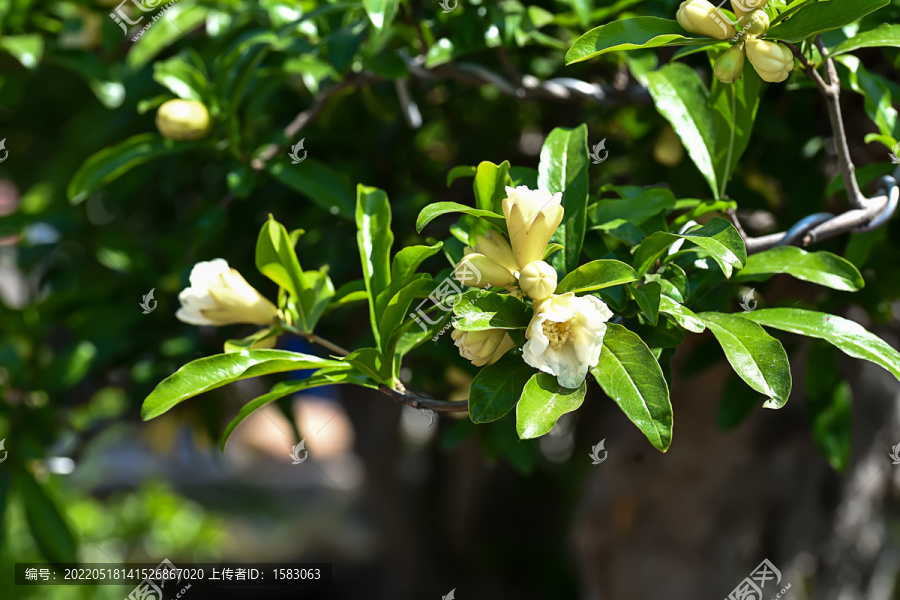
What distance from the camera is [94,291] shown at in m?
1.53

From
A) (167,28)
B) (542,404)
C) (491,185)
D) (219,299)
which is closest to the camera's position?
(542,404)

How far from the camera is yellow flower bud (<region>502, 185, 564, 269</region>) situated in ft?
2.37

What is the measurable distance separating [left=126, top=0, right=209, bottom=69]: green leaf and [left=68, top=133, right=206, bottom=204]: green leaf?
17cm

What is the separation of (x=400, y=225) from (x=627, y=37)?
0.71 meters

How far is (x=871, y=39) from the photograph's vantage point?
0.86m

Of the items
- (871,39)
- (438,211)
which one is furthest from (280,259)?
(871,39)

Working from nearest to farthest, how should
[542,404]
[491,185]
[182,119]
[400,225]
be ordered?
1. [542,404]
2. [491,185]
3. [182,119]
4. [400,225]

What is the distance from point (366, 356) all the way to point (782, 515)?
1.58 meters

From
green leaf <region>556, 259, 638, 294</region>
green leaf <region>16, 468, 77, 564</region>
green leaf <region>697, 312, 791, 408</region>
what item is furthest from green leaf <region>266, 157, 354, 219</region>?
green leaf <region>16, 468, 77, 564</region>

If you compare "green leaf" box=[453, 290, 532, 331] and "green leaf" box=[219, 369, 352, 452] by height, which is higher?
"green leaf" box=[453, 290, 532, 331]

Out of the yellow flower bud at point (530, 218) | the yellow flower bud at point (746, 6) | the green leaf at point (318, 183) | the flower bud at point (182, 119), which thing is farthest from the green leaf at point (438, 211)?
the flower bud at point (182, 119)

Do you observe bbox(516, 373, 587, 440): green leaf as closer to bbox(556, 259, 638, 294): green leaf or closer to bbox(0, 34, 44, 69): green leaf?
bbox(556, 259, 638, 294): green leaf

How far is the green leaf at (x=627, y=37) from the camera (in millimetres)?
741

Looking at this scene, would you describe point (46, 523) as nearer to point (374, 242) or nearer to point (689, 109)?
point (374, 242)
